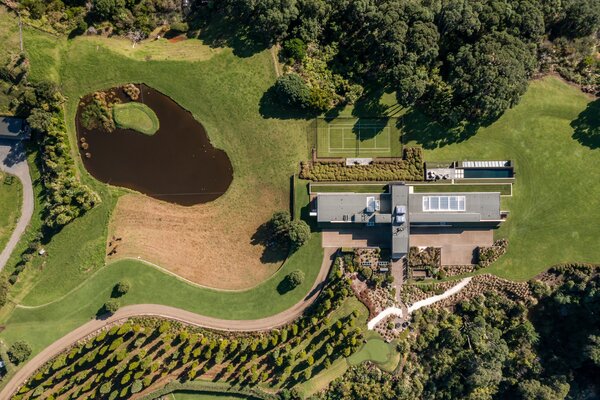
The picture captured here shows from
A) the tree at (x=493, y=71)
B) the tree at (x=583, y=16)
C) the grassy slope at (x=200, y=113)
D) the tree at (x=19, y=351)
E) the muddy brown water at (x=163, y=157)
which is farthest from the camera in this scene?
the muddy brown water at (x=163, y=157)

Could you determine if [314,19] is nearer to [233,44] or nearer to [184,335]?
[233,44]

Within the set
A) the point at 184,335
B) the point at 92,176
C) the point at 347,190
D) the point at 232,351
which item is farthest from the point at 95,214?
the point at 347,190

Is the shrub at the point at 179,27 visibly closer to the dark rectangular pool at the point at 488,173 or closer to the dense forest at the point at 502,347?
the dark rectangular pool at the point at 488,173

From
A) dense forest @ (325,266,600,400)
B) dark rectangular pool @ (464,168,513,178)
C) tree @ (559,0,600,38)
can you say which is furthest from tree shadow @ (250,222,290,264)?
tree @ (559,0,600,38)

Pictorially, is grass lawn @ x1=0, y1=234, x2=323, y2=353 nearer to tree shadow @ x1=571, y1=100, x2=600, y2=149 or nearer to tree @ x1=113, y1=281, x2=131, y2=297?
tree @ x1=113, y1=281, x2=131, y2=297

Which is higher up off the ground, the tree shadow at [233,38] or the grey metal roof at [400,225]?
the tree shadow at [233,38]

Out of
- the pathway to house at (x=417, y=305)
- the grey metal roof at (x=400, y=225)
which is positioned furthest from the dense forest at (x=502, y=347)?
the grey metal roof at (x=400, y=225)
